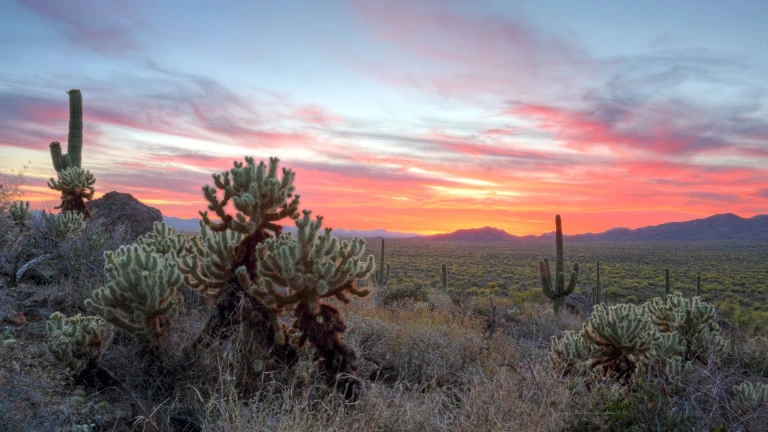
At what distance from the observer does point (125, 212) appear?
41.9 ft

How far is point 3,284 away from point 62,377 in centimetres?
390

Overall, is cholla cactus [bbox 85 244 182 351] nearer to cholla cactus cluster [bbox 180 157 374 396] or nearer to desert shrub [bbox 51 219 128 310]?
cholla cactus cluster [bbox 180 157 374 396]

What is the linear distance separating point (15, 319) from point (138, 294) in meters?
2.49

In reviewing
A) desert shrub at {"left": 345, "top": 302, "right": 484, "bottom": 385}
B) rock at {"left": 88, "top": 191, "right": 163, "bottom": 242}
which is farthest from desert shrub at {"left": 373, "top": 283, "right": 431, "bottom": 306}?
rock at {"left": 88, "top": 191, "right": 163, "bottom": 242}

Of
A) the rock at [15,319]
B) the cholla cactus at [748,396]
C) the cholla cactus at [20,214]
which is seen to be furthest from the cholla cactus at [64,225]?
the cholla cactus at [748,396]

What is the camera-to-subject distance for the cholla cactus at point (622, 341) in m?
6.91

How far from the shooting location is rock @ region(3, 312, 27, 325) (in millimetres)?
6145

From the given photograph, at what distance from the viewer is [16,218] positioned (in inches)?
416

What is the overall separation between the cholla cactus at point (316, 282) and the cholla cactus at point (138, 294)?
0.85 m

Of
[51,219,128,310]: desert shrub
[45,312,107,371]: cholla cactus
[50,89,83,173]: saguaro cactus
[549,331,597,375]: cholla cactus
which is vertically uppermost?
[50,89,83,173]: saguaro cactus

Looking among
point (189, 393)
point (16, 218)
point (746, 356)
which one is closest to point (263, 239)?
point (189, 393)

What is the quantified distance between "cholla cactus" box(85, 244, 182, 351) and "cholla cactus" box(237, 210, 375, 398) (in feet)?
2.80

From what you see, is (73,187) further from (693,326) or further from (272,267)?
(693,326)

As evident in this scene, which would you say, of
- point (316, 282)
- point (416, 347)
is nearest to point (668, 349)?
point (416, 347)
